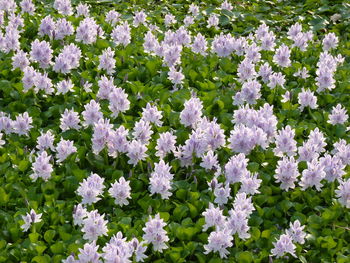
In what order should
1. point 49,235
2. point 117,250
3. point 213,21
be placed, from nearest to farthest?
1. point 117,250
2. point 49,235
3. point 213,21

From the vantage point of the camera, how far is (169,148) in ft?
15.9

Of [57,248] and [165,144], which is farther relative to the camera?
[165,144]

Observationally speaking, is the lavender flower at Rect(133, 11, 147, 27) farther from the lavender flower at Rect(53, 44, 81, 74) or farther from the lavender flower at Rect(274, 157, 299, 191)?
the lavender flower at Rect(274, 157, 299, 191)

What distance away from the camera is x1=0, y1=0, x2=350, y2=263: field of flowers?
4.07 metres

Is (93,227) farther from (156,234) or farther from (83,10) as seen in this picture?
(83,10)

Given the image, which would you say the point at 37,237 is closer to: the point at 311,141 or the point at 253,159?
the point at 253,159

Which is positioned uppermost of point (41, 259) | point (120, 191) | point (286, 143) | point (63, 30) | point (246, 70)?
point (63, 30)

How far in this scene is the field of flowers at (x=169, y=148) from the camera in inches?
160

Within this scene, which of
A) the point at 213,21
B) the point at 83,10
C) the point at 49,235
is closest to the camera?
the point at 49,235

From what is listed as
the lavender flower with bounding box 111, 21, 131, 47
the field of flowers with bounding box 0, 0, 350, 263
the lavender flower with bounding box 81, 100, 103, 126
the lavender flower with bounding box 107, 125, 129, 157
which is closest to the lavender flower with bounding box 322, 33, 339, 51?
the field of flowers with bounding box 0, 0, 350, 263

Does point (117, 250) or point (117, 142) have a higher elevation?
point (117, 142)

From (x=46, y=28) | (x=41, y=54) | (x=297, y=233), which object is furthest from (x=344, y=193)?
(x=46, y=28)

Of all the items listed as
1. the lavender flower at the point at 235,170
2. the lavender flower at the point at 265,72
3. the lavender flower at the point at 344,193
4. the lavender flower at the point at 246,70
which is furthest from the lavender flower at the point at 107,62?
the lavender flower at the point at 344,193

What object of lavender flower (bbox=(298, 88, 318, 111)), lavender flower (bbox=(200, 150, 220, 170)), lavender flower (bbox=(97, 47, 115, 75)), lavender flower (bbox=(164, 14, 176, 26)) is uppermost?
lavender flower (bbox=(164, 14, 176, 26))
